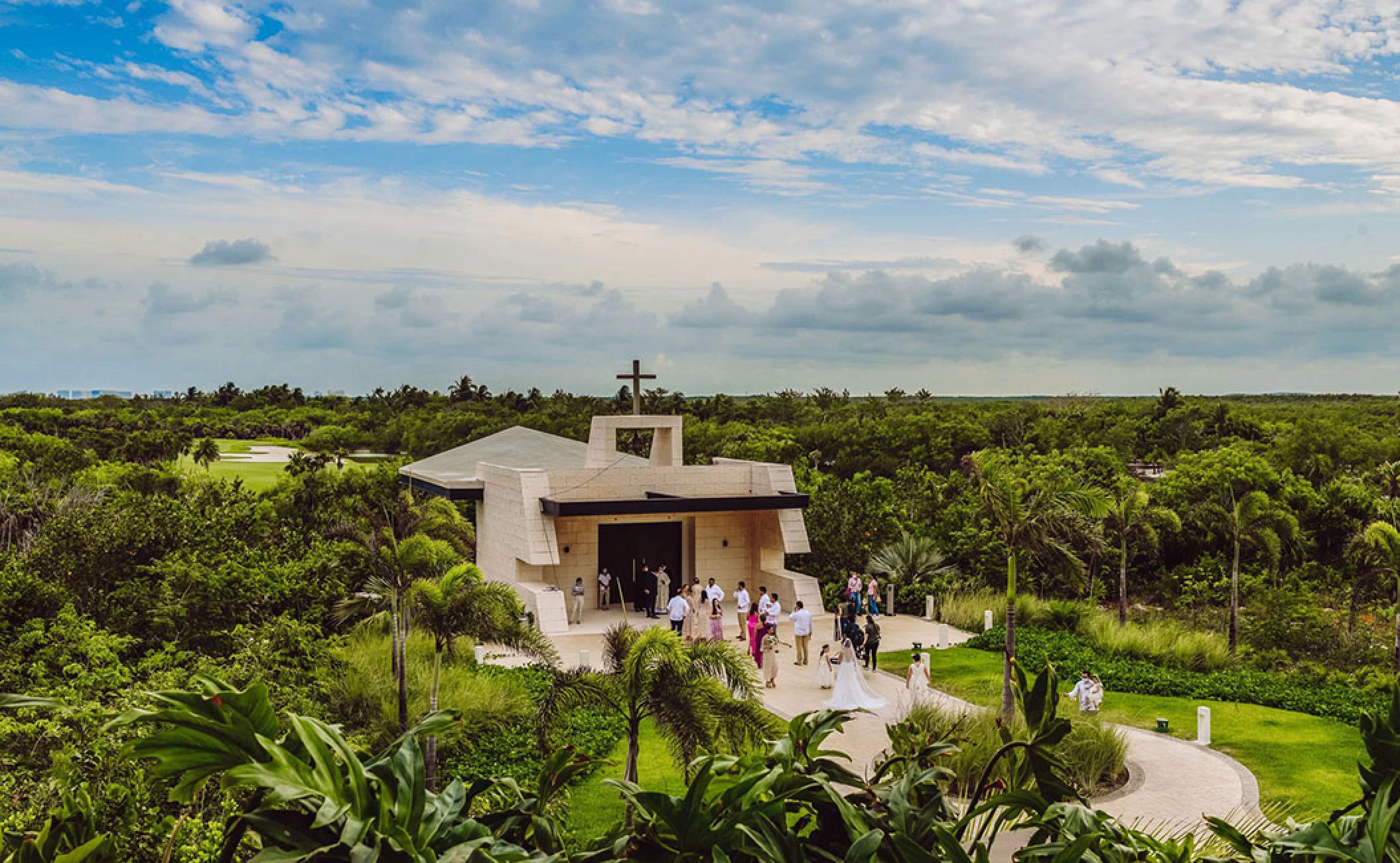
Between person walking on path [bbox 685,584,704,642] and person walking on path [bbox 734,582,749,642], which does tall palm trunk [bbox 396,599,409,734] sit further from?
person walking on path [bbox 734,582,749,642]

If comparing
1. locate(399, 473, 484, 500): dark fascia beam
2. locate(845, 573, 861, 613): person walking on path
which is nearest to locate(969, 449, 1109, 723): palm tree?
locate(845, 573, 861, 613): person walking on path

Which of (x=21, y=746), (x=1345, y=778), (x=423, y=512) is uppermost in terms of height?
(x=423, y=512)

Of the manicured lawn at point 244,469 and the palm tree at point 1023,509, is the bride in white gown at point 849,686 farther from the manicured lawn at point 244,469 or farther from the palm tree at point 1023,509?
the manicured lawn at point 244,469

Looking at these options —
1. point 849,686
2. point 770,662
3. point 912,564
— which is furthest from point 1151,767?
point 912,564

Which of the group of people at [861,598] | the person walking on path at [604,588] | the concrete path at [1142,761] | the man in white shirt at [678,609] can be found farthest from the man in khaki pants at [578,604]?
the group of people at [861,598]

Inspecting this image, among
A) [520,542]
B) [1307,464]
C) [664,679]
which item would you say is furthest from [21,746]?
[1307,464]

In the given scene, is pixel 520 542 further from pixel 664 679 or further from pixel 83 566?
pixel 664 679
